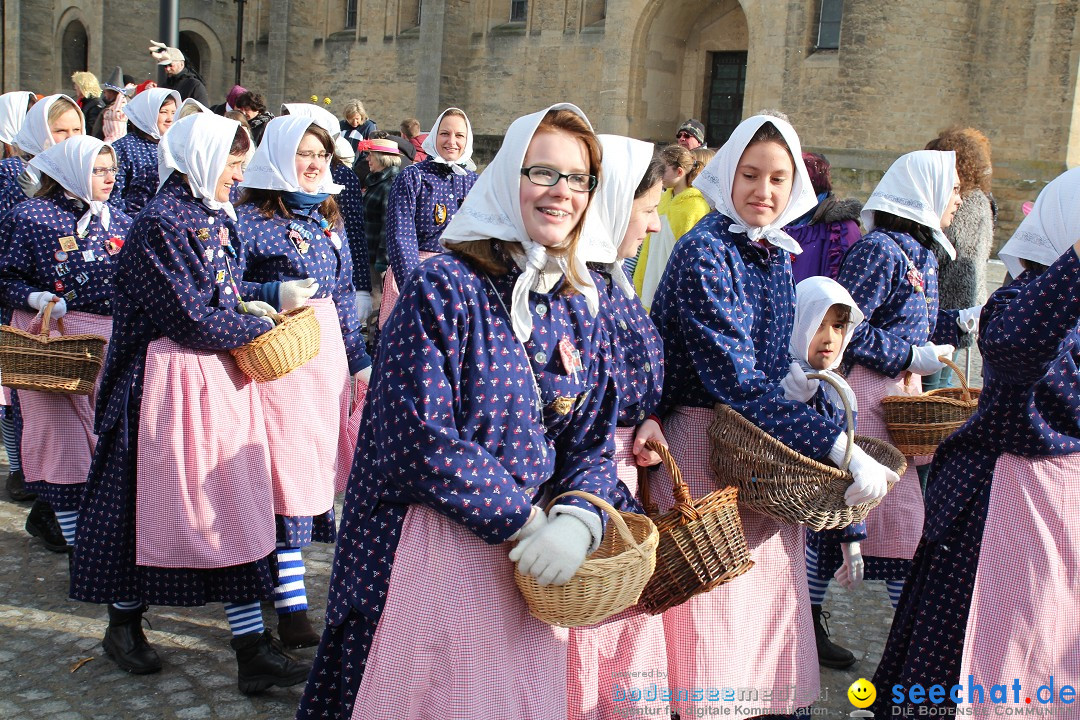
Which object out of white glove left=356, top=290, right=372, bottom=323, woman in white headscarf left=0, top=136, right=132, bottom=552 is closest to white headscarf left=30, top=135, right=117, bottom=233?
woman in white headscarf left=0, top=136, right=132, bottom=552

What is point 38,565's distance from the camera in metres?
5.15

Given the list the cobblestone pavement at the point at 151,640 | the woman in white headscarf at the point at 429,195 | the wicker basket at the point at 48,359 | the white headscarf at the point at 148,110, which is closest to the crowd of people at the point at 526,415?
the cobblestone pavement at the point at 151,640

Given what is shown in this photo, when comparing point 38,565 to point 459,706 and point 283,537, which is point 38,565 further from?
point 459,706

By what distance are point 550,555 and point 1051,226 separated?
192cm

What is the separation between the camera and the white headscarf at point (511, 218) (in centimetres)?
240

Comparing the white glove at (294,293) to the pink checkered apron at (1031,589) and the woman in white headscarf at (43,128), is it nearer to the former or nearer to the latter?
the pink checkered apron at (1031,589)

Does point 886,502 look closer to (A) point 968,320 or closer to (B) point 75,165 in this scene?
(A) point 968,320

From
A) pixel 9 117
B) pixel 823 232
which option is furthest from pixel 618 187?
pixel 9 117

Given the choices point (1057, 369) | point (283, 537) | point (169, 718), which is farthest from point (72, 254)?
point (1057, 369)

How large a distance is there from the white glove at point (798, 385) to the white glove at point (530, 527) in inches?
51.5

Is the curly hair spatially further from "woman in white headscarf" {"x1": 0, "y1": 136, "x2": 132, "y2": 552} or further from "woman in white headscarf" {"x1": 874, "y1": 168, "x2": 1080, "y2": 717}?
"woman in white headscarf" {"x1": 0, "y1": 136, "x2": 132, "y2": 552}

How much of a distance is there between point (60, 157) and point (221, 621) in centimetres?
233

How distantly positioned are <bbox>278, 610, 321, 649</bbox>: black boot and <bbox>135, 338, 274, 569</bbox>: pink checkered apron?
39 centimetres

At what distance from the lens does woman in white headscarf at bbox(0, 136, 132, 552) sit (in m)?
4.93
